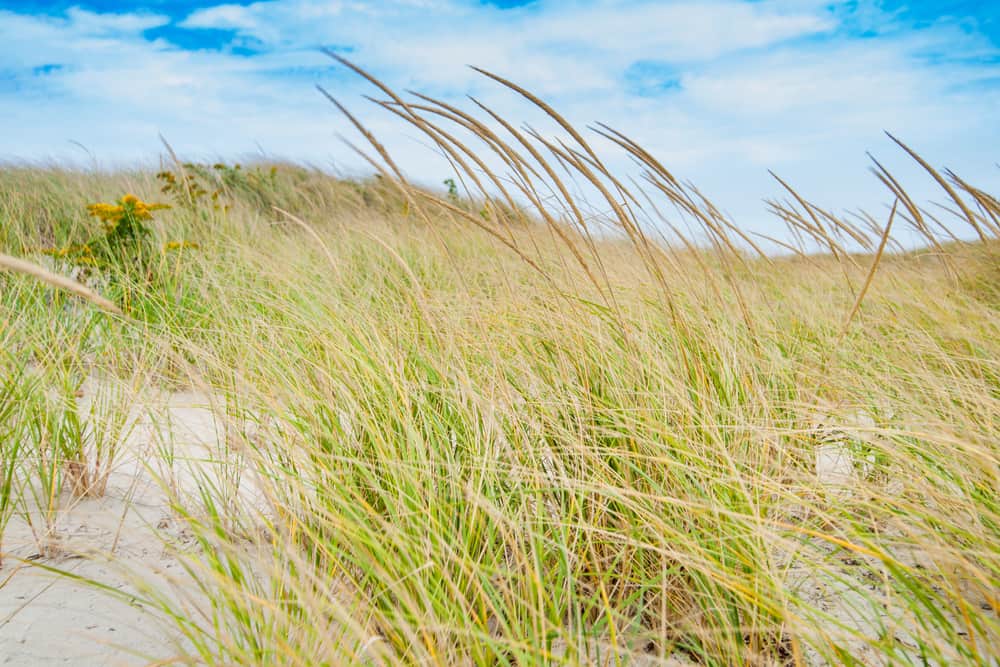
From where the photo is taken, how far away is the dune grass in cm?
99

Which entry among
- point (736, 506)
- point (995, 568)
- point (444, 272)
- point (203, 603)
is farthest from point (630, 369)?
point (444, 272)

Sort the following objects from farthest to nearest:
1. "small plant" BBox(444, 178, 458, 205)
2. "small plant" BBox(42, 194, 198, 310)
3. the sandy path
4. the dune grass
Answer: "small plant" BBox(444, 178, 458, 205) → "small plant" BBox(42, 194, 198, 310) → the sandy path → the dune grass

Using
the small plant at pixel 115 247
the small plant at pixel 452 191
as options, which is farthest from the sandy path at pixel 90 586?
the small plant at pixel 452 191

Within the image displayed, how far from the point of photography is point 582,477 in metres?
1.22

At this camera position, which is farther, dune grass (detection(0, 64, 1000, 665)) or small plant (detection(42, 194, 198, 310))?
small plant (detection(42, 194, 198, 310))

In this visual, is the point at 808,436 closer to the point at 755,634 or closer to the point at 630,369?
the point at 630,369

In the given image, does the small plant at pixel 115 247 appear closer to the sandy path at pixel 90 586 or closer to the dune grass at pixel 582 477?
the dune grass at pixel 582 477

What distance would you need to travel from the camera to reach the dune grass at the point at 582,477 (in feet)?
3.23

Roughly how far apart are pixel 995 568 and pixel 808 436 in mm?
644

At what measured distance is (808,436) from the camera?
1.59 meters

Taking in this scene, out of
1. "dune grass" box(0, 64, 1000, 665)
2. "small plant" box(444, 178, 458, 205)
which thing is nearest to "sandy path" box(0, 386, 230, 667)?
"dune grass" box(0, 64, 1000, 665)

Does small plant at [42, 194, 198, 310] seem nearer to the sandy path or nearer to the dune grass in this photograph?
the dune grass

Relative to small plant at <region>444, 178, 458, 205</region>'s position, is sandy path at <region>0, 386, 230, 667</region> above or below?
below

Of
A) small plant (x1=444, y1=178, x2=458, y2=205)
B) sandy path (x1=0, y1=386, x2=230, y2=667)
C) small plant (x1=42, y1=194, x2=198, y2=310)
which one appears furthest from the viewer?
small plant (x1=444, y1=178, x2=458, y2=205)
